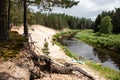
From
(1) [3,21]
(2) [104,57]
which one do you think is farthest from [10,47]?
(2) [104,57]

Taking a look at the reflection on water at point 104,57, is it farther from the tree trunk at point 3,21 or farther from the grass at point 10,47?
the tree trunk at point 3,21

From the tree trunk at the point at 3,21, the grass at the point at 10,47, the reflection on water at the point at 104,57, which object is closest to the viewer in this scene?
the grass at the point at 10,47

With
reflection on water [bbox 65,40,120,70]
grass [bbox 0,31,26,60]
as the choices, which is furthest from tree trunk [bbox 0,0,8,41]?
reflection on water [bbox 65,40,120,70]

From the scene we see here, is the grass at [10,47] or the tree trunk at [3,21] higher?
the tree trunk at [3,21]

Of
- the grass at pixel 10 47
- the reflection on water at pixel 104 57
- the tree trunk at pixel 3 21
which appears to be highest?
the tree trunk at pixel 3 21

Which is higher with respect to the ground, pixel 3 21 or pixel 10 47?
pixel 3 21

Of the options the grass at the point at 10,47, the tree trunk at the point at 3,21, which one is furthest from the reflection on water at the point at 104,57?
the tree trunk at the point at 3,21

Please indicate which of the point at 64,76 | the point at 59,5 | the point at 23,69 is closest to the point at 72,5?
the point at 59,5

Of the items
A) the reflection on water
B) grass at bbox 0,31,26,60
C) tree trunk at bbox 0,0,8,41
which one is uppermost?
tree trunk at bbox 0,0,8,41

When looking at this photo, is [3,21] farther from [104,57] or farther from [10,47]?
[104,57]

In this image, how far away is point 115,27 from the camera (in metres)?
92.9

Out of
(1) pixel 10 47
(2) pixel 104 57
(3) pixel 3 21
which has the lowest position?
(2) pixel 104 57

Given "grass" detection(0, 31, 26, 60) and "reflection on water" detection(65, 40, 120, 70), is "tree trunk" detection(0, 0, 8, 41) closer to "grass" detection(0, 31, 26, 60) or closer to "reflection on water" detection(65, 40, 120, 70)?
"grass" detection(0, 31, 26, 60)

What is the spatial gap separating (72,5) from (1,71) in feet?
30.8
